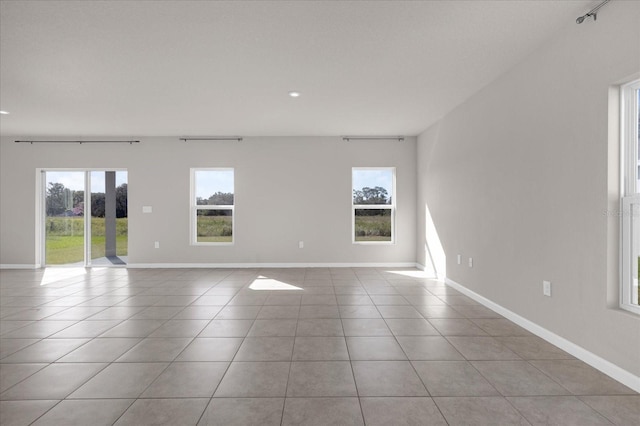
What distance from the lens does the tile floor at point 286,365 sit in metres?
1.84

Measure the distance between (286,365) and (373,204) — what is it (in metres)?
4.69

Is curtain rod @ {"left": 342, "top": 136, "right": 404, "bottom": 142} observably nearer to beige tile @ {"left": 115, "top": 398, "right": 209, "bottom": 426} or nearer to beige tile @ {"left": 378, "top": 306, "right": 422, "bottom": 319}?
beige tile @ {"left": 378, "top": 306, "right": 422, "bottom": 319}

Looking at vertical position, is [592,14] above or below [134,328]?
above

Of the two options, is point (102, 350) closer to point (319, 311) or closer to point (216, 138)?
point (319, 311)

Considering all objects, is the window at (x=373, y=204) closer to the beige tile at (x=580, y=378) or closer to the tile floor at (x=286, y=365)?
the tile floor at (x=286, y=365)

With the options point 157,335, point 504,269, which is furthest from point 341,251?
point 157,335

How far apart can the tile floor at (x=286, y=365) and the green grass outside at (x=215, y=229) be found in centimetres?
241

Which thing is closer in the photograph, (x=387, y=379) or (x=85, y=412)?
(x=85, y=412)

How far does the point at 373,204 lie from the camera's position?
6703 millimetres

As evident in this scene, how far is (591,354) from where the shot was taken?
7.79 ft

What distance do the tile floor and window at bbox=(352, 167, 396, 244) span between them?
2.45 meters

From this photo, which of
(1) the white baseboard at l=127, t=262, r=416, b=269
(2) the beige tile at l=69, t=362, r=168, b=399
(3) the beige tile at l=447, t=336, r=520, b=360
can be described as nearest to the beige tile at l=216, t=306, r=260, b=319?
(2) the beige tile at l=69, t=362, r=168, b=399

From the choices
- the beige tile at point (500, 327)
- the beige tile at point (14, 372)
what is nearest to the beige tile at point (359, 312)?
the beige tile at point (500, 327)

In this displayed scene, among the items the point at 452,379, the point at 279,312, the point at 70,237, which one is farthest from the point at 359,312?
the point at 70,237
